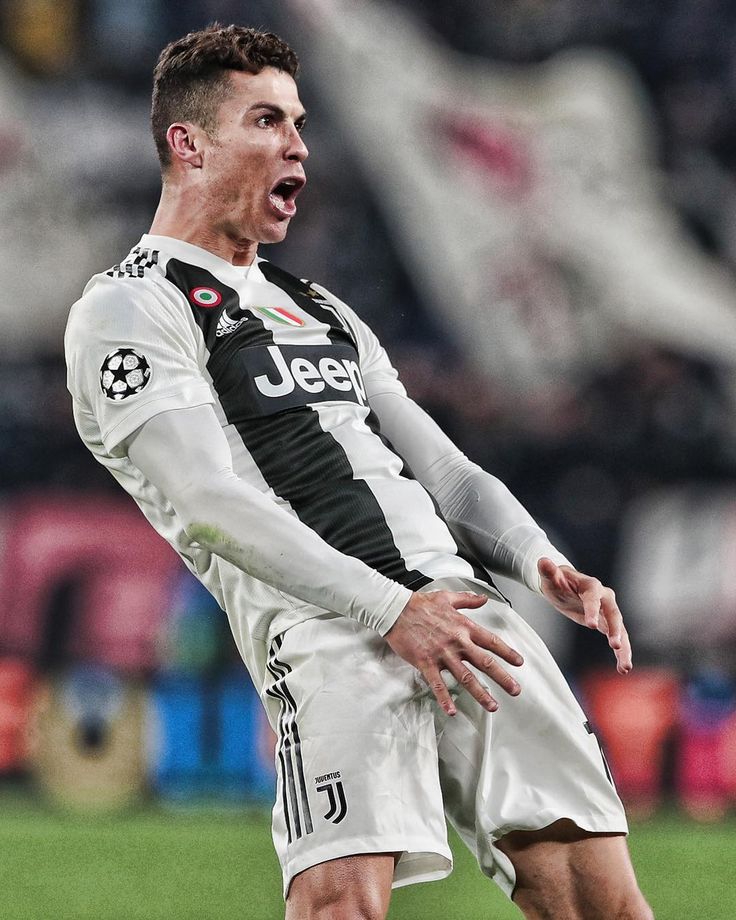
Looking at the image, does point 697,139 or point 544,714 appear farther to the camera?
point 697,139

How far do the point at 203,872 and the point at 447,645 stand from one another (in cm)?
264

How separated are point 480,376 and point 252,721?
1.77 m

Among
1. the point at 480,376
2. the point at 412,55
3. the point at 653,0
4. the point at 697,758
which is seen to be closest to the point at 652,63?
the point at 653,0

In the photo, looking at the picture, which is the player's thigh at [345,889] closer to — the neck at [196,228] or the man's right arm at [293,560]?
the man's right arm at [293,560]

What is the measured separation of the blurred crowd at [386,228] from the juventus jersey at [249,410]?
348 cm

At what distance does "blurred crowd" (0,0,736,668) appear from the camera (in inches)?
222

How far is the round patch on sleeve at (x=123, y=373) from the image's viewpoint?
1945mm

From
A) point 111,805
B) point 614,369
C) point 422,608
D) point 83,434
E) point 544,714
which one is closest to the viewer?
point 422,608

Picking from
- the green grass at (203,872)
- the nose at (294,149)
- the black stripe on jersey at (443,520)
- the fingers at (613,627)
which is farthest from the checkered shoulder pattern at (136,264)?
the green grass at (203,872)

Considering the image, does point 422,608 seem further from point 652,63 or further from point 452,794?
point 652,63

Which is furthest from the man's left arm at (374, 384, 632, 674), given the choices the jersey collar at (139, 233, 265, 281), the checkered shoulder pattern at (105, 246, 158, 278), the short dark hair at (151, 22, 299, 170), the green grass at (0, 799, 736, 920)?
the green grass at (0, 799, 736, 920)

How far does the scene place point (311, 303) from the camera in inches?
91.4

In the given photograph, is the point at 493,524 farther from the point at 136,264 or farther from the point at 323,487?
the point at 136,264

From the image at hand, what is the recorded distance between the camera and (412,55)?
19.6ft
